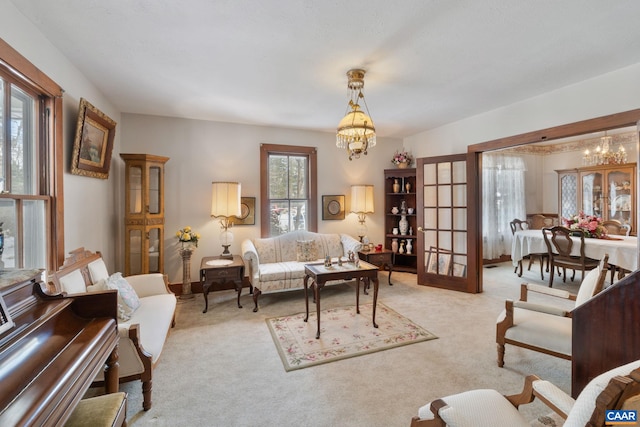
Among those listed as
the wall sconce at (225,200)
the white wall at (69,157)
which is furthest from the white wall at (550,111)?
the white wall at (69,157)

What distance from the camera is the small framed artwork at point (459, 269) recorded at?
4.33m

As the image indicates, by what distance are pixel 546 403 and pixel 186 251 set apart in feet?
12.9

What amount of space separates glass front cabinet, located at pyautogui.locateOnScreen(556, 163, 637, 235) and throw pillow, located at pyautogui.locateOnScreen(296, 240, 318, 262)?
5.82 metres

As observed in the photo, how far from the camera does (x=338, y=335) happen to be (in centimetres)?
293

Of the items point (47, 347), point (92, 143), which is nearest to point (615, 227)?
point (47, 347)

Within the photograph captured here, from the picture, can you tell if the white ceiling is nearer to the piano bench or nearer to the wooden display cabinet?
the wooden display cabinet

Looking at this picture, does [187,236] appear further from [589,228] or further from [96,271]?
[589,228]

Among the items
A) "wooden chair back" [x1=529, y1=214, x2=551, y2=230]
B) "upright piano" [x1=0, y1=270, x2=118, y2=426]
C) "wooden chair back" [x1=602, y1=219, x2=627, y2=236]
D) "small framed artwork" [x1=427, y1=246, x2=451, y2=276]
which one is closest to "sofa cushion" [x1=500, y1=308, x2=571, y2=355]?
"small framed artwork" [x1=427, y1=246, x2=451, y2=276]

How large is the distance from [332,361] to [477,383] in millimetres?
1122

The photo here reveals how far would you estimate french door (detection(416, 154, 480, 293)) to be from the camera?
432cm

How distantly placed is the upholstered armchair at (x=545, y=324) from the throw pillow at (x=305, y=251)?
260 centimetres

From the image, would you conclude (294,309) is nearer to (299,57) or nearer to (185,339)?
(185,339)

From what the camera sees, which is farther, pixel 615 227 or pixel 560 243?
pixel 615 227

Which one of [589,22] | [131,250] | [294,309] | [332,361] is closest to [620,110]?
[589,22]
